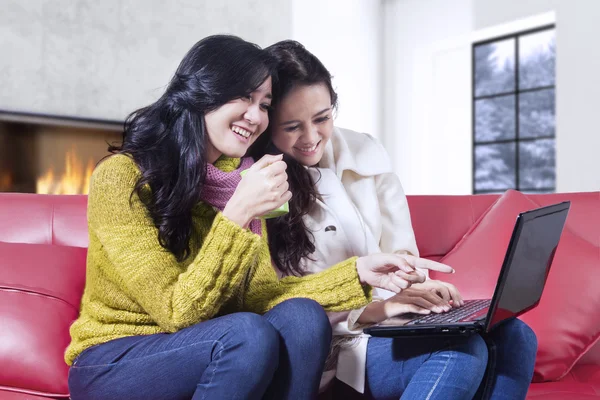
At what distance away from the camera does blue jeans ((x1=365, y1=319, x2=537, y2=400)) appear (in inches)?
39.9

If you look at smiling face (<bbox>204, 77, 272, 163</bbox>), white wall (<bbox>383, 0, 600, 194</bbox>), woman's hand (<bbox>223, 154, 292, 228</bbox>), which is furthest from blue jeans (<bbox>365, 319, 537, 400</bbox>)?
white wall (<bbox>383, 0, 600, 194</bbox>)

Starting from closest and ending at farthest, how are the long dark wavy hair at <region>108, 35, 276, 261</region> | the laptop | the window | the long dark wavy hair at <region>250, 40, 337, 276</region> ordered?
the laptop, the long dark wavy hair at <region>108, 35, 276, 261</region>, the long dark wavy hair at <region>250, 40, 337, 276</region>, the window

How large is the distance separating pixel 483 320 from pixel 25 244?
0.95 meters

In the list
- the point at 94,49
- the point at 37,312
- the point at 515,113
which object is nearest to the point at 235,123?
the point at 37,312

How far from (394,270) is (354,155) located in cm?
47

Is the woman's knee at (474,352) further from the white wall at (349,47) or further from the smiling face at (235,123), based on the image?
the white wall at (349,47)

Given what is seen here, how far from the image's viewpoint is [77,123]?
12.1 ft

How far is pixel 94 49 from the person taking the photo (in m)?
3.74

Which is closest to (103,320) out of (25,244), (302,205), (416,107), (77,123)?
(25,244)

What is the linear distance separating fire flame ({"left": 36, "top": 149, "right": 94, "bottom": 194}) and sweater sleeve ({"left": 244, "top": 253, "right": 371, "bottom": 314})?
8.79ft

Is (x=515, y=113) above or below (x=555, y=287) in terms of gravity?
above

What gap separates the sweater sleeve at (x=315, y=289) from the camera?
3.79 ft

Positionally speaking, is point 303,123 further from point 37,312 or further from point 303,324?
point 37,312

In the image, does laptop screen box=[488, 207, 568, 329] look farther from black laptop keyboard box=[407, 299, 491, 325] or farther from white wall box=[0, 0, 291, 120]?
white wall box=[0, 0, 291, 120]
